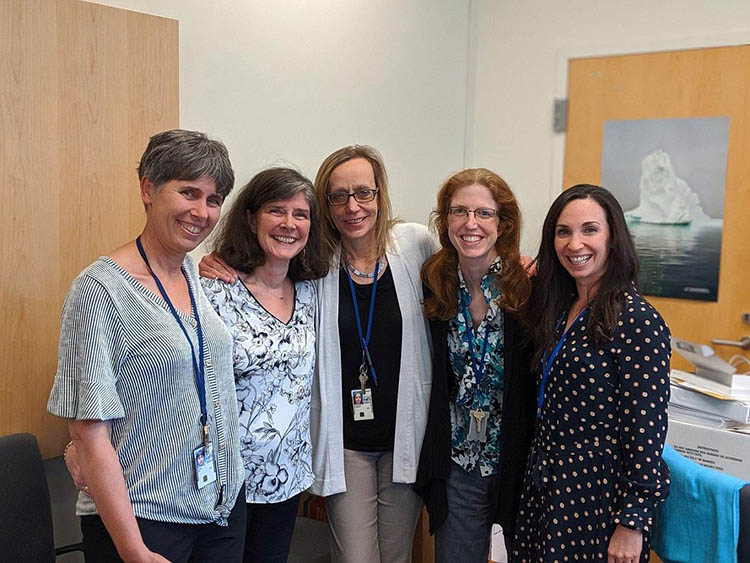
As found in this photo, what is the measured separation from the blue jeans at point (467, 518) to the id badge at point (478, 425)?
0.09 m

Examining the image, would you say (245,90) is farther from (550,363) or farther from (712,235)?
(712,235)

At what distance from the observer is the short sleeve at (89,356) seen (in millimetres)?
1338

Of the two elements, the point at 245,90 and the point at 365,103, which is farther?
the point at 365,103

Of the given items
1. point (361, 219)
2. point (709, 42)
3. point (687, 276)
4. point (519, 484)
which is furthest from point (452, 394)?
point (709, 42)

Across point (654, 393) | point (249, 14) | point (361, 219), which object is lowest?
point (654, 393)

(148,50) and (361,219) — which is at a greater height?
(148,50)

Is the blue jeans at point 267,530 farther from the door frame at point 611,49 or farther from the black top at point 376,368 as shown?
the door frame at point 611,49

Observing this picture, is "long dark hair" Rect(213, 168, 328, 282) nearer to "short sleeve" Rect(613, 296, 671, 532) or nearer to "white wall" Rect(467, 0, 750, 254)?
"short sleeve" Rect(613, 296, 671, 532)

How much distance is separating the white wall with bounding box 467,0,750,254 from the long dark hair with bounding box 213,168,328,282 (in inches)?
89.6

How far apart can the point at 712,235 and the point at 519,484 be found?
204cm

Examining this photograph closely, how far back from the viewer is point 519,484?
6.57ft

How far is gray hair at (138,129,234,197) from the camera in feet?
4.85

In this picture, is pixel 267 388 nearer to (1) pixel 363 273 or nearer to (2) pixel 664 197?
(1) pixel 363 273

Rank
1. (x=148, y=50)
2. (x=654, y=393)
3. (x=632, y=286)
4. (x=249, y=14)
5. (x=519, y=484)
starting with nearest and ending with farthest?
(x=654, y=393) → (x=632, y=286) → (x=519, y=484) → (x=148, y=50) → (x=249, y=14)
